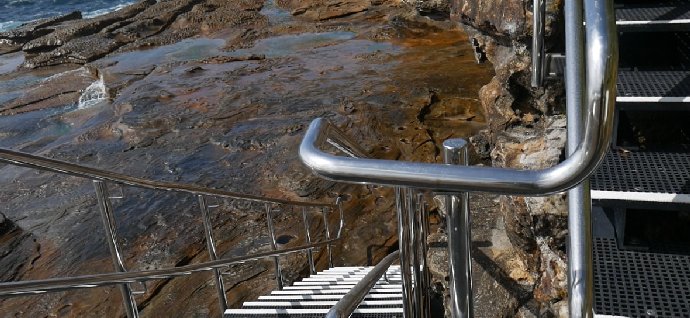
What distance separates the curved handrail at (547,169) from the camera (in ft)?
3.15

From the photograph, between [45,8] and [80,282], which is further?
[45,8]

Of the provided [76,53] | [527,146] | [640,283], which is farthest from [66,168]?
[76,53]

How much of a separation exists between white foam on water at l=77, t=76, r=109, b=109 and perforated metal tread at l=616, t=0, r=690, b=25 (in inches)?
525

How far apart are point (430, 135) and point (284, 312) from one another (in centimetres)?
Result: 686

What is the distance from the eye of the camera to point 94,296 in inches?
271

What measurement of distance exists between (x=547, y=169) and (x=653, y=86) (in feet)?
7.38

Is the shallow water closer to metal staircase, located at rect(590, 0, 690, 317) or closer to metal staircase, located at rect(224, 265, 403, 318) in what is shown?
metal staircase, located at rect(224, 265, 403, 318)

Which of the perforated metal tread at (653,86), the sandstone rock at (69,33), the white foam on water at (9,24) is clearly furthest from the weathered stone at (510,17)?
the white foam on water at (9,24)

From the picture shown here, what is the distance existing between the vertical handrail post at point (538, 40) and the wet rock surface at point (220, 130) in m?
4.35

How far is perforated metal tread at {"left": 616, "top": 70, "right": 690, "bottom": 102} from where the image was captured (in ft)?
8.74

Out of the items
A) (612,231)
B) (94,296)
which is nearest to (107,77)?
(94,296)

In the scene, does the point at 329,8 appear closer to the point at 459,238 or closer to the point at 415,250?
the point at 415,250

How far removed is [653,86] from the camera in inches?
112

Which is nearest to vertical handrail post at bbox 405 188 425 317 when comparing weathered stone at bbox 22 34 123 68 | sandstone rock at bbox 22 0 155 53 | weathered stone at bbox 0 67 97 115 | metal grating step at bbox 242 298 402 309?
metal grating step at bbox 242 298 402 309
